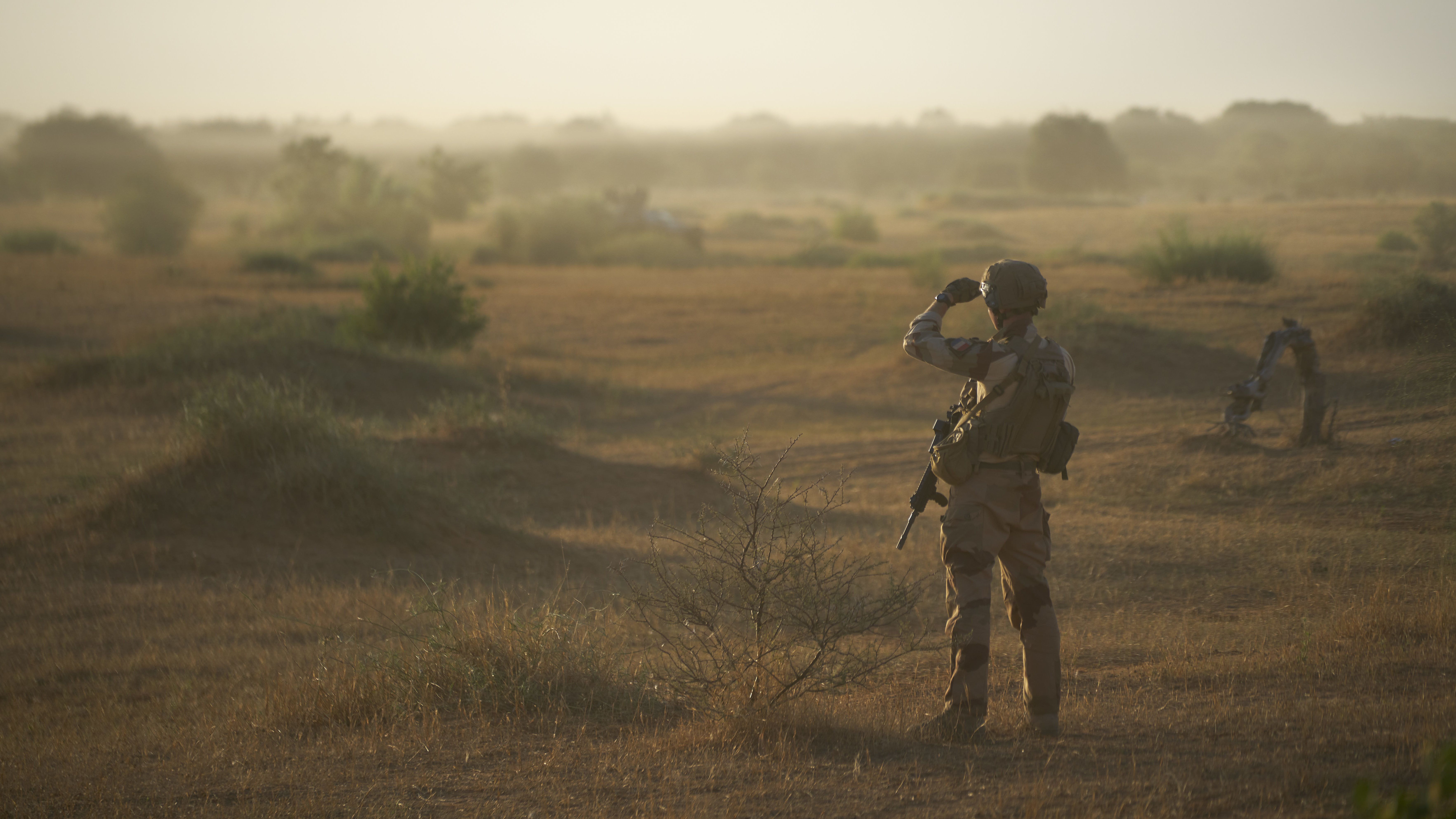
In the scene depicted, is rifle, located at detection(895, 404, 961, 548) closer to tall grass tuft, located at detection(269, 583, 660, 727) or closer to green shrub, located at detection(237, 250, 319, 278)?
tall grass tuft, located at detection(269, 583, 660, 727)

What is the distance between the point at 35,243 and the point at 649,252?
22.6 m

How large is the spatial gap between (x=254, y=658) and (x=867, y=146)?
124m

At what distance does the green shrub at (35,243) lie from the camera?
3628cm

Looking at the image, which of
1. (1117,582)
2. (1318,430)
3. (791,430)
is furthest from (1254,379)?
(791,430)

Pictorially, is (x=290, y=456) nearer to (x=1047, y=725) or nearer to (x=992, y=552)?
(x=992, y=552)

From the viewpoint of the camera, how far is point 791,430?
14555 mm

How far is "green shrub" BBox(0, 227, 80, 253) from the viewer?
36.3 meters

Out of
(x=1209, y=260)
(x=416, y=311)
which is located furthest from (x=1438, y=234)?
(x=416, y=311)

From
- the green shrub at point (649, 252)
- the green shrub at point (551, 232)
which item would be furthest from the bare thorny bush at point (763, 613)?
the green shrub at point (551, 232)

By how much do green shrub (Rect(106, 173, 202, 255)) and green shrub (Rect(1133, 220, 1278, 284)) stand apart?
35.8 meters

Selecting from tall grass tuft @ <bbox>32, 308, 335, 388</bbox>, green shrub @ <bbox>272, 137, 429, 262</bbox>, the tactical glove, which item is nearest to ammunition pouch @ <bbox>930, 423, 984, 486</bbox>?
the tactical glove

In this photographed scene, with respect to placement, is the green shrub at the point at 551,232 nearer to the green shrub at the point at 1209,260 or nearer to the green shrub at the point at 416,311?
the green shrub at the point at 416,311

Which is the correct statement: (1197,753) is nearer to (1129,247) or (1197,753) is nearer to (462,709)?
(462,709)

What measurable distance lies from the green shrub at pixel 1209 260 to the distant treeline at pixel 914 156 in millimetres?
2029
